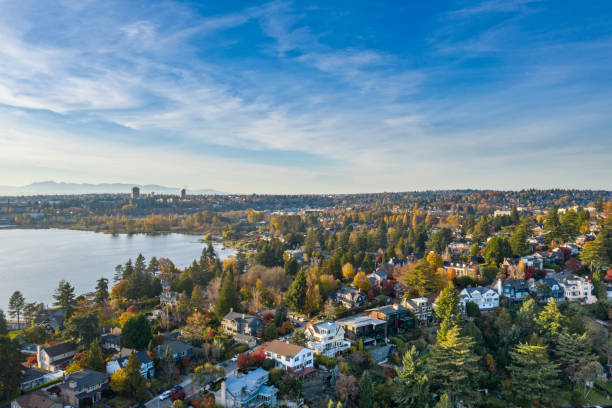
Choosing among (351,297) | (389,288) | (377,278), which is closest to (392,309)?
(351,297)

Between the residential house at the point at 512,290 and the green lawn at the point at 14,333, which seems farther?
the residential house at the point at 512,290

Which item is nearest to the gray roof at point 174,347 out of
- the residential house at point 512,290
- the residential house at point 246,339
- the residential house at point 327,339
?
the residential house at point 246,339

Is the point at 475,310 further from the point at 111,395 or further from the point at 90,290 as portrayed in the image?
the point at 90,290

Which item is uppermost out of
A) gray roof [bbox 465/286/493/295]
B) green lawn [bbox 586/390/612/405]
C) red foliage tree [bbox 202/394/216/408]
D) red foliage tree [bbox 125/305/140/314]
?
gray roof [bbox 465/286/493/295]

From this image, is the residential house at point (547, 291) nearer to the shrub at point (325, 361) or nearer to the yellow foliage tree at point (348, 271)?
the yellow foliage tree at point (348, 271)

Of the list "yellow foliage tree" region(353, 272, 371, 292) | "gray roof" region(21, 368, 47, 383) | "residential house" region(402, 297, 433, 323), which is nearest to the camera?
"gray roof" region(21, 368, 47, 383)

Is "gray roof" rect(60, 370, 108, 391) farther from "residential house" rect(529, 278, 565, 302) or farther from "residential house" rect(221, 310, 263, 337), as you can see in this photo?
"residential house" rect(529, 278, 565, 302)

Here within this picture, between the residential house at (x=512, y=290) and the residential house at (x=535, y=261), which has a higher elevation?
the residential house at (x=535, y=261)

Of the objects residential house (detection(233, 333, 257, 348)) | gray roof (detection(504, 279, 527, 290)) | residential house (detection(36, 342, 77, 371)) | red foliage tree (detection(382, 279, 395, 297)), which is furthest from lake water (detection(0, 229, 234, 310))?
gray roof (detection(504, 279, 527, 290))
